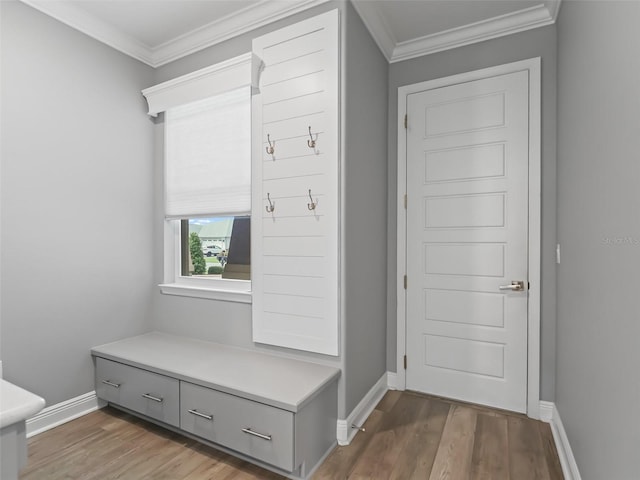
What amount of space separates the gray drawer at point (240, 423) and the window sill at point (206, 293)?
635 millimetres

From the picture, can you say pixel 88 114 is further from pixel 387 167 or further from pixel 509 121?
pixel 509 121

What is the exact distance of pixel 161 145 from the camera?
284 cm

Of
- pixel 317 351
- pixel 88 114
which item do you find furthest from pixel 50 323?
pixel 317 351

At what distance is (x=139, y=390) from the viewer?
87.0 inches

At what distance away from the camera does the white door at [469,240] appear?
7.76 feet

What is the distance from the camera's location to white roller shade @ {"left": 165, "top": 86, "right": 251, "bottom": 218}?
8.12 feet

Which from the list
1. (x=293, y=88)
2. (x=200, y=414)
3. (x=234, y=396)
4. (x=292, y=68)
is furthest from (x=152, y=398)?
(x=292, y=68)

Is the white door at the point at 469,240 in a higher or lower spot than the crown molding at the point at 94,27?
lower

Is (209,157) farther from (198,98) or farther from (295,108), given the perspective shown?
(295,108)

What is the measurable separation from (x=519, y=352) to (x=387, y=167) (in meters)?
1.61

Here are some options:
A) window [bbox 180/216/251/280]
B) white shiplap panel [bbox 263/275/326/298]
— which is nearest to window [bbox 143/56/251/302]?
window [bbox 180/216/251/280]

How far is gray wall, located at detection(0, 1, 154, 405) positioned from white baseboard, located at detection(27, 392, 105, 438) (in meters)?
0.06

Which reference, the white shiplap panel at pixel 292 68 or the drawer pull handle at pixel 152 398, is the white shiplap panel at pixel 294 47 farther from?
the drawer pull handle at pixel 152 398

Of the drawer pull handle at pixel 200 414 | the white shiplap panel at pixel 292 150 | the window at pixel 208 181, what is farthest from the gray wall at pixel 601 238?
the window at pixel 208 181
